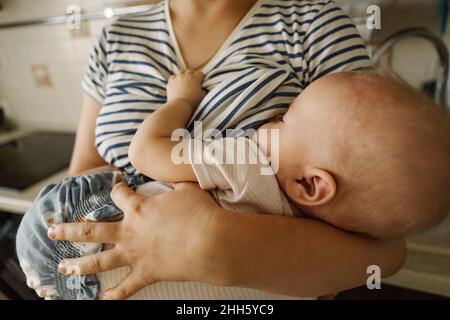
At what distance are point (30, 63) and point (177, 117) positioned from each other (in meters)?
1.44

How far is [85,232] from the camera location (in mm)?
490

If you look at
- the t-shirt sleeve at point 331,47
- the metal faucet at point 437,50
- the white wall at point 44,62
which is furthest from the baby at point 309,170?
the white wall at point 44,62

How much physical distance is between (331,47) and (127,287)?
0.55 meters

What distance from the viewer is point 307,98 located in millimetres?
493

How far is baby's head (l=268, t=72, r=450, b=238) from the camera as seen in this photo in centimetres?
43

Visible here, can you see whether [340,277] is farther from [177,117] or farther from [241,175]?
[177,117]

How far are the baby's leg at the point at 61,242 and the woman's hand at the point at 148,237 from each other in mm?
25

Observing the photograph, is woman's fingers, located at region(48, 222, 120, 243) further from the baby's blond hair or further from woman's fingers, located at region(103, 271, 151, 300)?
the baby's blond hair

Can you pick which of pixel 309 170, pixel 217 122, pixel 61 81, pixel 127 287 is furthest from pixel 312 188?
pixel 61 81

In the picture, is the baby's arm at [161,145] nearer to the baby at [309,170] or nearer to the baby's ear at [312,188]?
the baby at [309,170]

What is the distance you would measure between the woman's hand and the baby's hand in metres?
0.18

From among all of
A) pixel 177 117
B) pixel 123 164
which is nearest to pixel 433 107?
pixel 177 117

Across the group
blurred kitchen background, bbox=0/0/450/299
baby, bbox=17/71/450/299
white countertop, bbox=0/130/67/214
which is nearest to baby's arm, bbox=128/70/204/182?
baby, bbox=17/71/450/299

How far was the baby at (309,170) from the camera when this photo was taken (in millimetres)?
435
